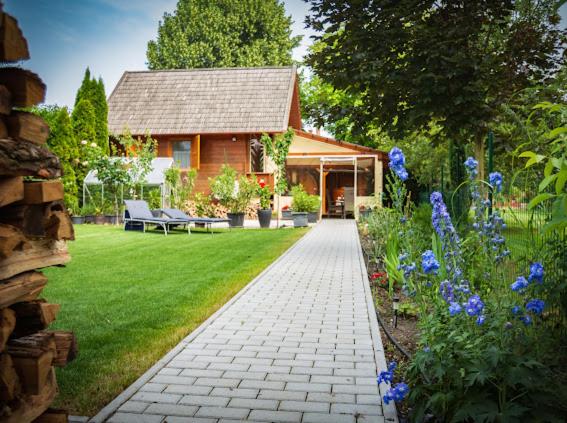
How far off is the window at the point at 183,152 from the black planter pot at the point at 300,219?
9.11 m

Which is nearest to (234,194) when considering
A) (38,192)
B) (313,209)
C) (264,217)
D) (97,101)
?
(264,217)

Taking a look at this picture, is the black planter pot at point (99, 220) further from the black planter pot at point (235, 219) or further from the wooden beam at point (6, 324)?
the wooden beam at point (6, 324)

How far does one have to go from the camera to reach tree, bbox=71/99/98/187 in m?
22.2

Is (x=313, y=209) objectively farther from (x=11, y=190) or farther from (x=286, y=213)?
(x=11, y=190)

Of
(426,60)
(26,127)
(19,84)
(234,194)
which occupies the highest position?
(426,60)

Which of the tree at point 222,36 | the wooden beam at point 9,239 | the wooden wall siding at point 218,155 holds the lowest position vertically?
the wooden beam at point 9,239

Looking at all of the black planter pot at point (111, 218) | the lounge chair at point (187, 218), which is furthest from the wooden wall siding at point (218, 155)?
the lounge chair at point (187, 218)

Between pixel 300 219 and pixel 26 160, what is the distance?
55.7 ft

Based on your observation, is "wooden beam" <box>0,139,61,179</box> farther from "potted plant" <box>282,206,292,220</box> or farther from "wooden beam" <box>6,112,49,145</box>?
"potted plant" <box>282,206,292,220</box>

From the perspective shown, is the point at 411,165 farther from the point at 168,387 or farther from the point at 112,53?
the point at 168,387

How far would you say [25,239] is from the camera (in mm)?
2492

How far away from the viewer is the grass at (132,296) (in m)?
4.02

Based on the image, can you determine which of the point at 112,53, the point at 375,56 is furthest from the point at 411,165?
the point at 112,53

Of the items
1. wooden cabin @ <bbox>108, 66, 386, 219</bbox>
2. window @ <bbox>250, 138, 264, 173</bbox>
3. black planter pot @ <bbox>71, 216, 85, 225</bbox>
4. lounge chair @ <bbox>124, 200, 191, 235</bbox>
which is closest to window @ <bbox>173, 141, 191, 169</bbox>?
wooden cabin @ <bbox>108, 66, 386, 219</bbox>
